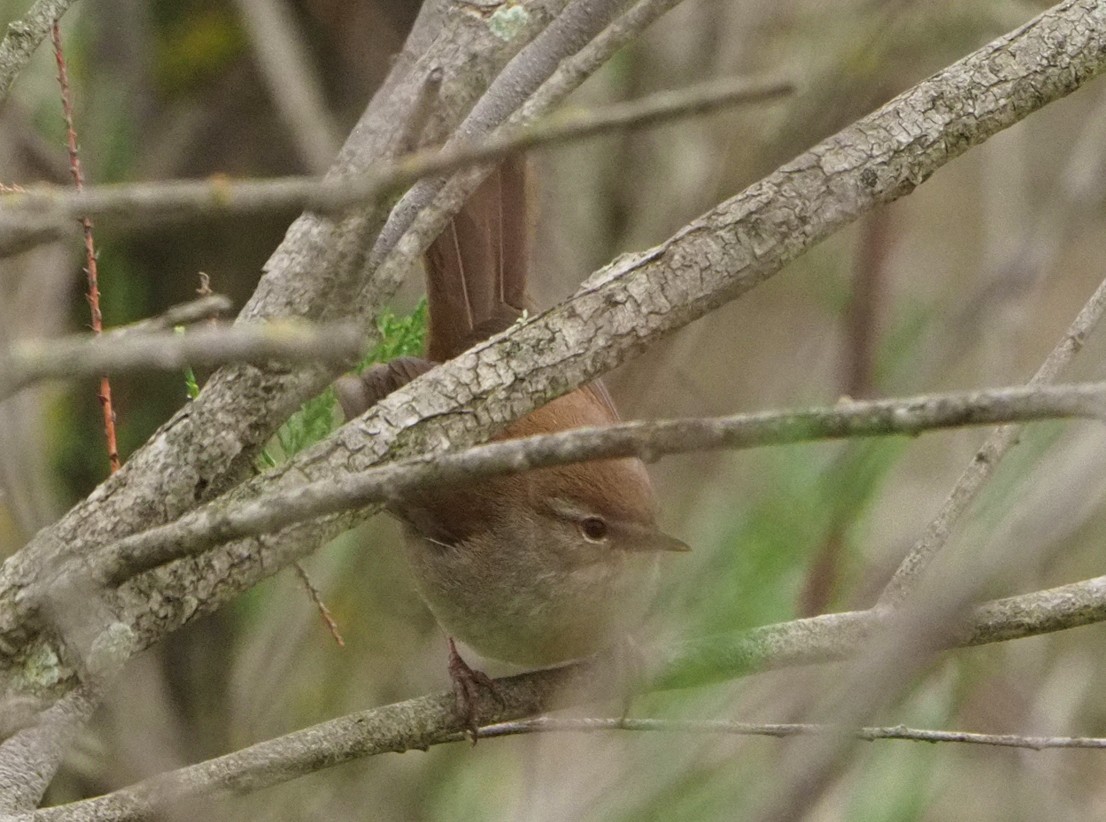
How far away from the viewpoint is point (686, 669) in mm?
2359

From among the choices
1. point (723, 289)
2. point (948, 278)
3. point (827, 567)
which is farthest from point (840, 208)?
point (948, 278)

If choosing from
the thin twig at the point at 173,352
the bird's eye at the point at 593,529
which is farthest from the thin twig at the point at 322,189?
the bird's eye at the point at 593,529

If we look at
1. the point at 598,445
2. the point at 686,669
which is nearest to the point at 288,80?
the point at 686,669

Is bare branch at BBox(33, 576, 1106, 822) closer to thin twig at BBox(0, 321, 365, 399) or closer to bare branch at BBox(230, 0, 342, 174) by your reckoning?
thin twig at BBox(0, 321, 365, 399)

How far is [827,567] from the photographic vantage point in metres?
3.37

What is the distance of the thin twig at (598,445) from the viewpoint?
1.35 meters

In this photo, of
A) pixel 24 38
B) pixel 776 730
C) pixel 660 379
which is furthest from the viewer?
pixel 660 379

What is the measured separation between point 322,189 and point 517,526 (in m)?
2.26

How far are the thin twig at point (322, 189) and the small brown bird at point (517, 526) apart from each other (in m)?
1.90

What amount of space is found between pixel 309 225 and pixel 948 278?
4.87 meters

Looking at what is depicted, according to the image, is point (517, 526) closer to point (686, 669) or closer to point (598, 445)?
point (686, 669)

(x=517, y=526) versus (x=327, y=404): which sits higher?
(x=327, y=404)

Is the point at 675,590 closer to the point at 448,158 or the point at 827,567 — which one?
the point at 827,567

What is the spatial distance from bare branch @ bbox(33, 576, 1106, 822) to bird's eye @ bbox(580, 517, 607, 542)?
2.20 feet
